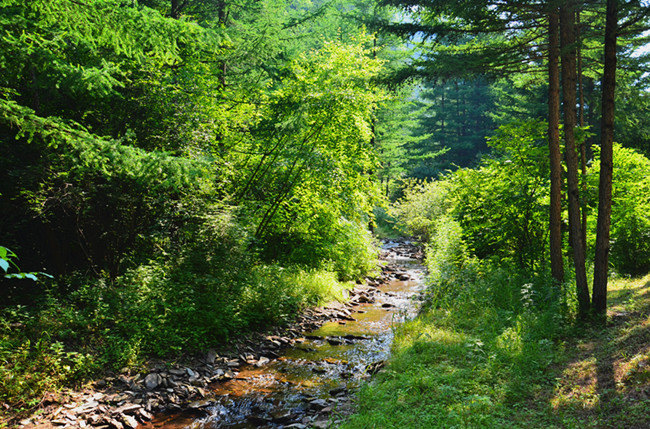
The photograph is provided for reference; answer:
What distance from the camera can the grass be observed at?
4105 millimetres

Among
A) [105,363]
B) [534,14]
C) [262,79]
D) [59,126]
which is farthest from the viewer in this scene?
[262,79]

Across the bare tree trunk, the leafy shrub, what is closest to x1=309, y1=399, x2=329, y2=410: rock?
the bare tree trunk

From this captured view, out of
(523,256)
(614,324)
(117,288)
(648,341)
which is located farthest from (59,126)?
(523,256)

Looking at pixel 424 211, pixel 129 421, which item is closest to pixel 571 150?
pixel 129 421

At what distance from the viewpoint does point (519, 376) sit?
5.02 m

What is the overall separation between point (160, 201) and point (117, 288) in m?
1.68

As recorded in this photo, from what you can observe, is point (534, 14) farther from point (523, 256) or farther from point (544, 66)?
point (523, 256)

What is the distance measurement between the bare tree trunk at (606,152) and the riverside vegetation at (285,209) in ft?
0.10

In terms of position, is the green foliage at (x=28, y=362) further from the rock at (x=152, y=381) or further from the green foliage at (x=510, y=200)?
the green foliage at (x=510, y=200)

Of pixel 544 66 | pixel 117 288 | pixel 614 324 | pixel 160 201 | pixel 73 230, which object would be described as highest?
pixel 544 66

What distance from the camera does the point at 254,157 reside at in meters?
10.6

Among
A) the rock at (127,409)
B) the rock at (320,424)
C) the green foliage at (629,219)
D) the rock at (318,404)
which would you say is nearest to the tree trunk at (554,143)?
the green foliage at (629,219)

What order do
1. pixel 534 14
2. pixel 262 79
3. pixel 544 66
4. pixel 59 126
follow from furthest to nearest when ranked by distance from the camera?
1. pixel 262 79
2. pixel 544 66
3. pixel 534 14
4. pixel 59 126

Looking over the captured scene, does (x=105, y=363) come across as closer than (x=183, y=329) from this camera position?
Yes
